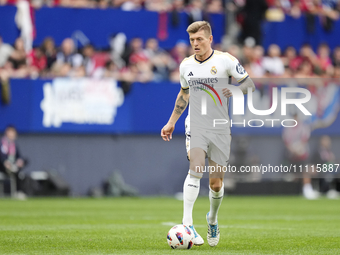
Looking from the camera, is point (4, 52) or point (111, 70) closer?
point (4, 52)

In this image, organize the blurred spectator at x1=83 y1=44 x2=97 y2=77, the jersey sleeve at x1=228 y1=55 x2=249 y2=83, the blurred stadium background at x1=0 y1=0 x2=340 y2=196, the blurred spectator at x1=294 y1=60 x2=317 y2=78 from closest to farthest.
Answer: the jersey sleeve at x1=228 y1=55 x2=249 y2=83 < the blurred stadium background at x1=0 y1=0 x2=340 y2=196 < the blurred spectator at x1=83 y1=44 x2=97 y2=77 < the blurred spectator at x1=294 y1=60 x2=317 y2=78

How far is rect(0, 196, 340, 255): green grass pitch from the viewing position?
20.8 feet

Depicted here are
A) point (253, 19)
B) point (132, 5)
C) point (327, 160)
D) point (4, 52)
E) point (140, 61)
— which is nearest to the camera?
point (4, 52)

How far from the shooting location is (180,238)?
20.6 ft

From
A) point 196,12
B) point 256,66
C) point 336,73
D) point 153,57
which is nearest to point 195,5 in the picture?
point 196,12

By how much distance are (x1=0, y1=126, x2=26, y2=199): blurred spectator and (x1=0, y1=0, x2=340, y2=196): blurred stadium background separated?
26 centimetres

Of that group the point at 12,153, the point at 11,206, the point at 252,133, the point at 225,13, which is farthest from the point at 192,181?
the point at 225,13

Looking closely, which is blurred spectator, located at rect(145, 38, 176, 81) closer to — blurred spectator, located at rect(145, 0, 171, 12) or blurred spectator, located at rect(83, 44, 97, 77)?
blurred spectator, located at rect(145, 0, 171, 12)

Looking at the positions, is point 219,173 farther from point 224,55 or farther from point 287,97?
point 287,97

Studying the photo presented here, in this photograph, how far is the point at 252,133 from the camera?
18.7 meters

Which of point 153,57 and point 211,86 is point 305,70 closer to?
point 153,57

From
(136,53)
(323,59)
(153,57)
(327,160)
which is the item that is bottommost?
(327,160)

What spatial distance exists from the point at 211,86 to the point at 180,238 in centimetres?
160

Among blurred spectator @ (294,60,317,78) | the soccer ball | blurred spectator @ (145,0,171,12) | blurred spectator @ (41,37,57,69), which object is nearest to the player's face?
the soccer ball
